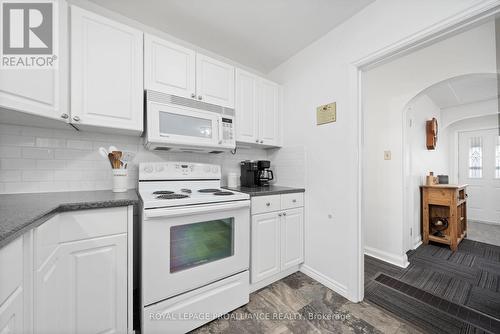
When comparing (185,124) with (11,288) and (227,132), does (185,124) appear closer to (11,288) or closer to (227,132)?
(227,132)

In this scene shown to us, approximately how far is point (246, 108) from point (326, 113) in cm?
82

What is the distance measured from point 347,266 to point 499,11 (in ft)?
6.26

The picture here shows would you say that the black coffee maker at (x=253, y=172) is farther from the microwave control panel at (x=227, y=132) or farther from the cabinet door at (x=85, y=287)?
the cabinet door at (x=85, y=287)

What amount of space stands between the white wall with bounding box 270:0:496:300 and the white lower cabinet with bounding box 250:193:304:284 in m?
0.13

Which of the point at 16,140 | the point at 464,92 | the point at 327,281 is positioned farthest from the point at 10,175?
the point at 464,92

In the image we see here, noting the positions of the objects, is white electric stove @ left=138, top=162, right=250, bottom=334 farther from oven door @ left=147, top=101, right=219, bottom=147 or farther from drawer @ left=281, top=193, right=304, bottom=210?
drawer @ left=281, top=193, right=304, bottom=210

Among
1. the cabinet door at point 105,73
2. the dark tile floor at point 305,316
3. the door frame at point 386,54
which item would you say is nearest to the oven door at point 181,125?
the cabinet door at point 105,73

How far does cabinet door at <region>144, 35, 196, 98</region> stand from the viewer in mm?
1529

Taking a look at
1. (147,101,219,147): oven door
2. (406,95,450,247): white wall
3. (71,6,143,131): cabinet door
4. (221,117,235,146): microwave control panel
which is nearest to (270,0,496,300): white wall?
(221,117,235,146): microwave control panel

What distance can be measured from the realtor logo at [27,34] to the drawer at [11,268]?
0.97 m

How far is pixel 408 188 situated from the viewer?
2.36m

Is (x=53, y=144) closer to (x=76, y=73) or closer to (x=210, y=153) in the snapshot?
(x=76, y=73)

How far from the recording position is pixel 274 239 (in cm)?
183

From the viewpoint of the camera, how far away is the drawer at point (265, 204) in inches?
67.4
